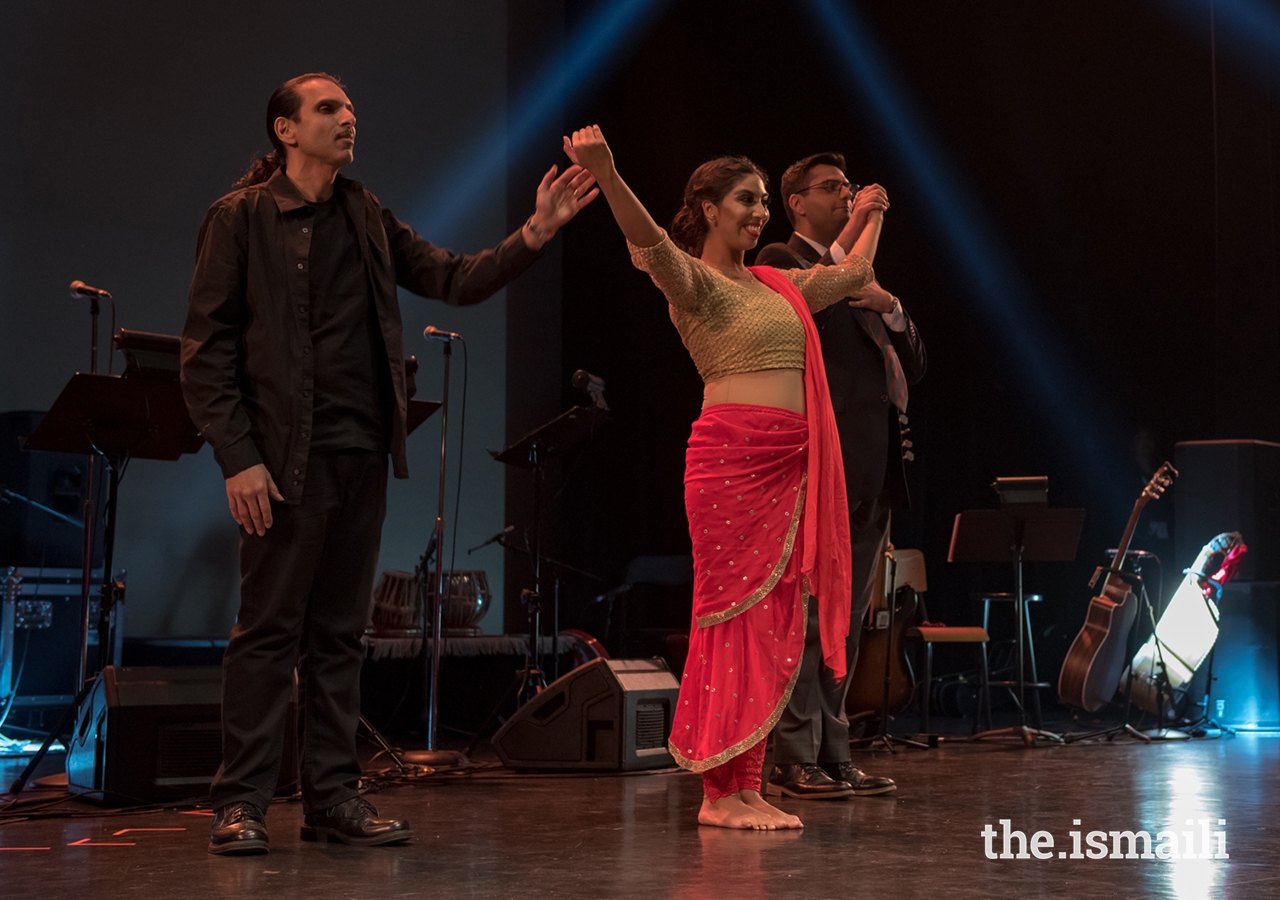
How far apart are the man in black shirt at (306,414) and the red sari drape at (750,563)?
61 centimetres

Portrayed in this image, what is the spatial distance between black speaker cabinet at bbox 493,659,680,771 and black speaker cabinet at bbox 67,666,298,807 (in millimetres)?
952

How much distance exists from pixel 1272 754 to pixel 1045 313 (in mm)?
2998

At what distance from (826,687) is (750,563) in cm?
74

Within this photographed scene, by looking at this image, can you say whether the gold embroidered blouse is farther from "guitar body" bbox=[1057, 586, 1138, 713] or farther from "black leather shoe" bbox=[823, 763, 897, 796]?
"guitar body" bbox=[1057, 586, 1138, 713]

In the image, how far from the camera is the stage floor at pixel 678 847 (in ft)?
6.59

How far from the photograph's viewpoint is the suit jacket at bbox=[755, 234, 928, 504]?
128 inches

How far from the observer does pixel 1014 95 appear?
22.7 feet

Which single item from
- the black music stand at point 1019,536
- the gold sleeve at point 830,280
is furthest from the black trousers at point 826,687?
the black music stand at point 1019,536

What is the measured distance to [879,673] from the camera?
5.26m

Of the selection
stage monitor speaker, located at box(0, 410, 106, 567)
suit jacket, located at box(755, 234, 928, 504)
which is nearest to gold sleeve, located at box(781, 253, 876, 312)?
suit jacket, located at box(755, 234, 928, 504)

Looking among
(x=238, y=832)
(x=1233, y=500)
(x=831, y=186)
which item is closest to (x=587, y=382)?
(x=831, y=186)

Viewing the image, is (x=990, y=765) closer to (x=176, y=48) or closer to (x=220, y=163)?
(x=220, y=163)

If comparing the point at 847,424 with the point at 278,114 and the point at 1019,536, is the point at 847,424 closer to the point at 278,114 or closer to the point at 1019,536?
the point at 278,114

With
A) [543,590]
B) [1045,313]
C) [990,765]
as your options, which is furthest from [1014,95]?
[990,765]
